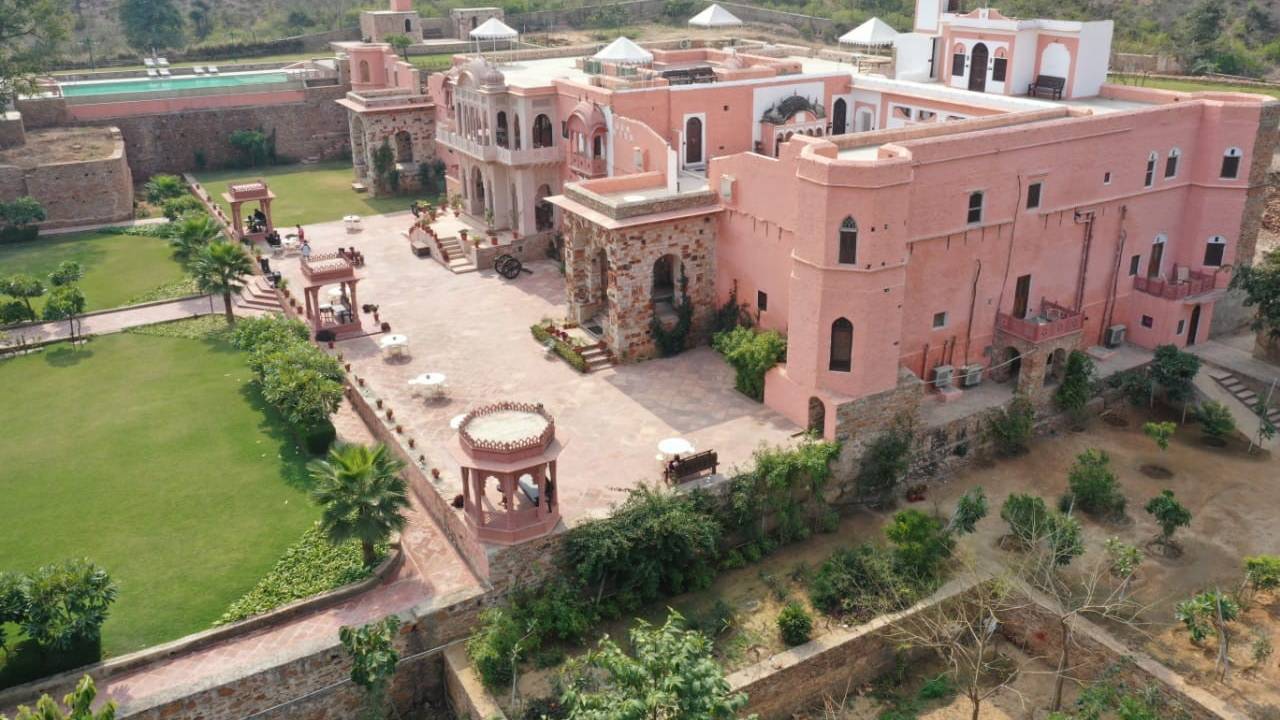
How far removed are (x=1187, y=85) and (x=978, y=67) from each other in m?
18.4

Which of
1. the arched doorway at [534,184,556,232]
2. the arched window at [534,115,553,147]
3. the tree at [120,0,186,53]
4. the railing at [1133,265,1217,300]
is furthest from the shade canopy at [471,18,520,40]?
the tree at [120,0,186,53]

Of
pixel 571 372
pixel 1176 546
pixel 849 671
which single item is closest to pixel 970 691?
pixel 849 671

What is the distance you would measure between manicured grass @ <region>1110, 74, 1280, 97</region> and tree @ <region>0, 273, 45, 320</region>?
145ft

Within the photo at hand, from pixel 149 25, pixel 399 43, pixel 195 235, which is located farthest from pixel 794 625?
pixel 149 25

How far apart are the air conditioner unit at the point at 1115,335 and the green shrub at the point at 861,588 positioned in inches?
512

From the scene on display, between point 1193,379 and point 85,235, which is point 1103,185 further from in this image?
point 85,235

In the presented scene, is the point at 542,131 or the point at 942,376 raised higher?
the point at 542,131

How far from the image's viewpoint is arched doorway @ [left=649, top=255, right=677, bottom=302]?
30.1 metres

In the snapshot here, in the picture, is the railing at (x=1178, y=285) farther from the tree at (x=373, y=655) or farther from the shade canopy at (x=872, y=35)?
the tree at (x=373, y=655)

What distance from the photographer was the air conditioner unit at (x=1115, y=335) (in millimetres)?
29203

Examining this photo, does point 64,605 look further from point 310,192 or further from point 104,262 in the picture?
point 310,192

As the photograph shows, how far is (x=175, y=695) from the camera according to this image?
17.0 meters

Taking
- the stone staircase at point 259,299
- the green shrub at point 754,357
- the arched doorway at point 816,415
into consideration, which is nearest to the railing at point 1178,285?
the green shrub at point 754,357

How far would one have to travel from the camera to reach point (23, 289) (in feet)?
105
